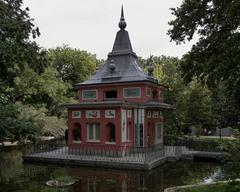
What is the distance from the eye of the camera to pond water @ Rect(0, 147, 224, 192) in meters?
17.1

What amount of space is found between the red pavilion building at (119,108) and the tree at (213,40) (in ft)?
42.3

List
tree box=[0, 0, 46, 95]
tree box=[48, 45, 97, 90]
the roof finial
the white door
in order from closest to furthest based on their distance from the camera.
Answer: tree box=[0, 0, 46, 95]
the white door
the roof finial
tree box=[48, 45, 97, 90]

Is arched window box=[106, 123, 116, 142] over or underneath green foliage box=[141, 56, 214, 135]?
underneath

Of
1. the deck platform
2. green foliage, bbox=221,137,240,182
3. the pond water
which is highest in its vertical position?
green foliage, bbox=221,137,240,182

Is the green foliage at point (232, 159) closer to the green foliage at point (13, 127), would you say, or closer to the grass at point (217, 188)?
the grass at point (217, 188)

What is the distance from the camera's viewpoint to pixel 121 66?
31.0 m

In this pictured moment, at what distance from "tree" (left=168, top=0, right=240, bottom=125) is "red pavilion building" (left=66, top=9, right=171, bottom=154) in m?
12.9

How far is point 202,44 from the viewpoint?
12.6 m

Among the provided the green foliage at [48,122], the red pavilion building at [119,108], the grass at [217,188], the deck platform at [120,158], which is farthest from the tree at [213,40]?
the green foliage at [48,122]

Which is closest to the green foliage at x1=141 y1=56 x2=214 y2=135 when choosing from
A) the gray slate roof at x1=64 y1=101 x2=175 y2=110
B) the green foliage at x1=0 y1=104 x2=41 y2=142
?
the gray slate roof at x1=64 y1=101 x2=175 y2=110

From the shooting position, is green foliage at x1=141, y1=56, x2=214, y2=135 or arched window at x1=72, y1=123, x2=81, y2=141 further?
green foliage at x1=141, y1=56, x2=214, y2=135

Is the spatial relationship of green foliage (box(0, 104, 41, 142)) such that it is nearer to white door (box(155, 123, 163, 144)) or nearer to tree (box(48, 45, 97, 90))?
white door (box(155, 123, 163, 144))

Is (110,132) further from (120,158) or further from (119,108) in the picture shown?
(120,158)

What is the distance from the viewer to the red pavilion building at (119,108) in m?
26.9
